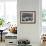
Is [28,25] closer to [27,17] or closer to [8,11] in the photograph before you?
[27,17]

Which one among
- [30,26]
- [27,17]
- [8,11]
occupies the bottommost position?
[30,26]

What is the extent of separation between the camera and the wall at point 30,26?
5250 mm

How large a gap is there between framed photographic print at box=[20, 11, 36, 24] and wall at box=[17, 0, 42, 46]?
114 mm

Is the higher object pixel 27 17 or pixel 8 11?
pixel 8 11

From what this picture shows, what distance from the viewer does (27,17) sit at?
5324mm

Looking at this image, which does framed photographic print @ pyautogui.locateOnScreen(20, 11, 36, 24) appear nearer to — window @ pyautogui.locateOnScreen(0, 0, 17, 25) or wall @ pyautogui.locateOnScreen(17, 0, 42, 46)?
wall @ pyautogui.locateOnScreen(17, 0, 42, 46)

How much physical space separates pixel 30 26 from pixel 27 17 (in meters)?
0.36

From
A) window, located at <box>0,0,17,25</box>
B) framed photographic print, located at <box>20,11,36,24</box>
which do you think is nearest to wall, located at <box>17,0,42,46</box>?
framed photographic print, located at <box>20,11,36,24</box>

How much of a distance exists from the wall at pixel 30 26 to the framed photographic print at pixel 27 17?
0.37 feet

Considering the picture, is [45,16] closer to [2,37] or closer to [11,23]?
[11,23]

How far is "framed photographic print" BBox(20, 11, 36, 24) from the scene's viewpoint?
5.29 metres

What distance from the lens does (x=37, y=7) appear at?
526cm

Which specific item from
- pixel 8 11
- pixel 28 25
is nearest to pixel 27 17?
pixel 28 25

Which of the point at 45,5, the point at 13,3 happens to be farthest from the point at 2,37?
the point at 45,5
